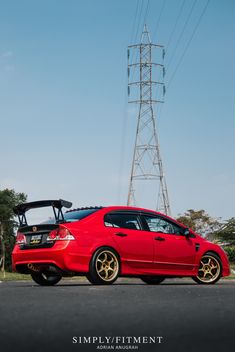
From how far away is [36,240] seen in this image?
10906 millimetres

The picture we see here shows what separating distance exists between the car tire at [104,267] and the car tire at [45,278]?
1.43 m

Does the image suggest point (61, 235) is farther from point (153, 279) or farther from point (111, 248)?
point (153, 279)

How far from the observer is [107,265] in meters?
10.6

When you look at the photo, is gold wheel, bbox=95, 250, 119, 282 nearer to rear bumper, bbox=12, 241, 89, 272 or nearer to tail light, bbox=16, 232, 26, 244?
rear bumper, bbox=12, 241, 89, 272

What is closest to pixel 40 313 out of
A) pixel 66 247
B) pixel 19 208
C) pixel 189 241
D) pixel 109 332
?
pixel 109 332

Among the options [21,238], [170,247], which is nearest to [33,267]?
[21,238]

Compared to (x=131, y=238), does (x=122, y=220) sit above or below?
above

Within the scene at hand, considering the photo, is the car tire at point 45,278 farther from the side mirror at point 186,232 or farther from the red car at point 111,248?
the side mirror at point 186,232

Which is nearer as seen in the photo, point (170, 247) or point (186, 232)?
point (170, 247)

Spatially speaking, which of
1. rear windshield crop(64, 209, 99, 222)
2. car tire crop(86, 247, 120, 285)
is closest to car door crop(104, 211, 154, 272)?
car tire crop(86, 247, 120, 285)

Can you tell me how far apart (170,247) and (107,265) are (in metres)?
1.66

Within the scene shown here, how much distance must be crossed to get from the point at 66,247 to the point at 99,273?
724 millimetres

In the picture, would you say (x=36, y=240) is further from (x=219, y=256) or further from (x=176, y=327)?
(x=176, y=327)

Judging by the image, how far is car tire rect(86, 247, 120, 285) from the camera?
10.3 m
